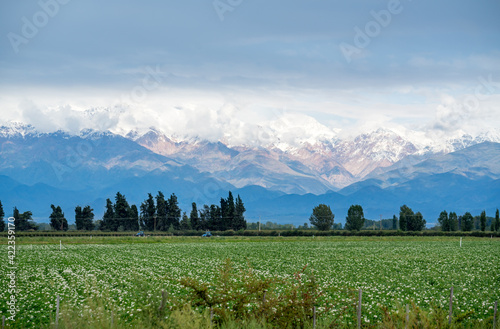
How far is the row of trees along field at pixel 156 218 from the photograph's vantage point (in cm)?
14550

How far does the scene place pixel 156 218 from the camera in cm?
15288

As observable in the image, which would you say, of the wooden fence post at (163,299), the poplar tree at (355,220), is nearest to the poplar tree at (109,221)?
the poplar tree at (355,220)

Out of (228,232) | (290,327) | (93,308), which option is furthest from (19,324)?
(228,232)

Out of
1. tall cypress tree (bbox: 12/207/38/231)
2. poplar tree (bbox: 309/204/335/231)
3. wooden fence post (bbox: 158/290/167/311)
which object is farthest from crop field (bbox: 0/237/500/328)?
poplar tree (bbox: 309/204/335/231)

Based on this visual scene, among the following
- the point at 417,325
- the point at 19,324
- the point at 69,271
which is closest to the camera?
the point at 417,325

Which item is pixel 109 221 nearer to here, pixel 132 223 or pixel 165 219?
pixel 132 223

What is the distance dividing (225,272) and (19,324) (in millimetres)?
8137

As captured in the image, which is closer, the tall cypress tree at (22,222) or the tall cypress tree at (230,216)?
the tall cypress tree at (22,222)

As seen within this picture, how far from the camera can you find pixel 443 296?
1007 inches

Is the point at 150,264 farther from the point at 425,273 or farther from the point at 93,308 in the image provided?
the point at 93,308

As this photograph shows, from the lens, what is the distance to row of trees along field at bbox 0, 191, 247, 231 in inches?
5728

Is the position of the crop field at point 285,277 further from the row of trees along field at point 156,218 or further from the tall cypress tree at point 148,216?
the tall cypress tree at point 148,216

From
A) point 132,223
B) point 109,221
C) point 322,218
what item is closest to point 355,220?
point 322,218

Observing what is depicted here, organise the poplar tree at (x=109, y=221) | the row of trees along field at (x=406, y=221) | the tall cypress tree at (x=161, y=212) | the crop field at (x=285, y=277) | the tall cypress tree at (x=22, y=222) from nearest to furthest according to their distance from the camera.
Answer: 1. the crop field at (x=285, y=277)
2. the tall cypress tree at (x=22, y=222)
3. the poplar tree at (x=109, y=221)
4. the row of trees along field at (x=406, y=221)
5. the tall cypress tree at (x=161, y=212)
